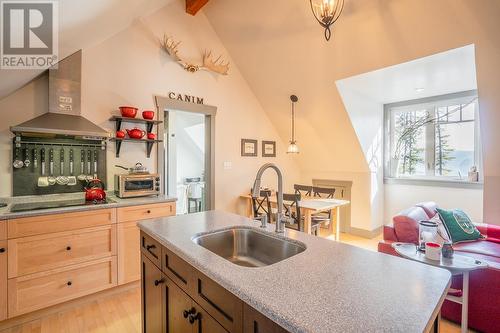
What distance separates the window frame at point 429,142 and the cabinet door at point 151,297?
4.58 metres

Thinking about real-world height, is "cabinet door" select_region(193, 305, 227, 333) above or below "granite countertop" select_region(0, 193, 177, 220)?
below

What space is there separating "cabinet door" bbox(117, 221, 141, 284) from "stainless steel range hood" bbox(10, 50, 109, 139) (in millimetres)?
957

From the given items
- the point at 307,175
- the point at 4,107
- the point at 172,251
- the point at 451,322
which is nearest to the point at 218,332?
the point at 172,251

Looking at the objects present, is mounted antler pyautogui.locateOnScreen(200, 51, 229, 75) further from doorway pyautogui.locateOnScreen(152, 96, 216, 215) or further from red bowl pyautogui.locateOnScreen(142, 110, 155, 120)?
red bowl pyautogui.locateOnScreen(142, 110, 155, 120)

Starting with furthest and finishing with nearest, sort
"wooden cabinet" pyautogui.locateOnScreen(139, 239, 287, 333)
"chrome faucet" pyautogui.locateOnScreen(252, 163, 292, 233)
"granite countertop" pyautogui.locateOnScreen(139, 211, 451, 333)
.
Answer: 1. "chrome faucet" pyautogui.locateOnScreen(252, 163, 292, 233)
2. "wooden cabinet" pyautogui.locateOnScreen(139, 239, 287, 333)
3. "granite countertop" pyautogui.locateOnScreen(139, 211, 451, 333)

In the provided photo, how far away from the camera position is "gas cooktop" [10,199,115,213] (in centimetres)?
215

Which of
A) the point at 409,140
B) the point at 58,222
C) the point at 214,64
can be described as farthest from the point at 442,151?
the point at 58,222

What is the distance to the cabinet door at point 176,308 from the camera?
119 centimetres

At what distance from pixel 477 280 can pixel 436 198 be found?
265cm

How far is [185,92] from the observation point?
3684 mm

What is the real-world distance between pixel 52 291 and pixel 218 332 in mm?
2014

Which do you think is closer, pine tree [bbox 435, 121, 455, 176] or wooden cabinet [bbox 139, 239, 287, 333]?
wooden cabinet [bbox 139, 239, 287, 333]

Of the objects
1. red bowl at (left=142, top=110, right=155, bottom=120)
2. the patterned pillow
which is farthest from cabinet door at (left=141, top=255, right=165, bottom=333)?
the patterned pillow

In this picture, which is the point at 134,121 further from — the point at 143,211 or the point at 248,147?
the point at 248,147
